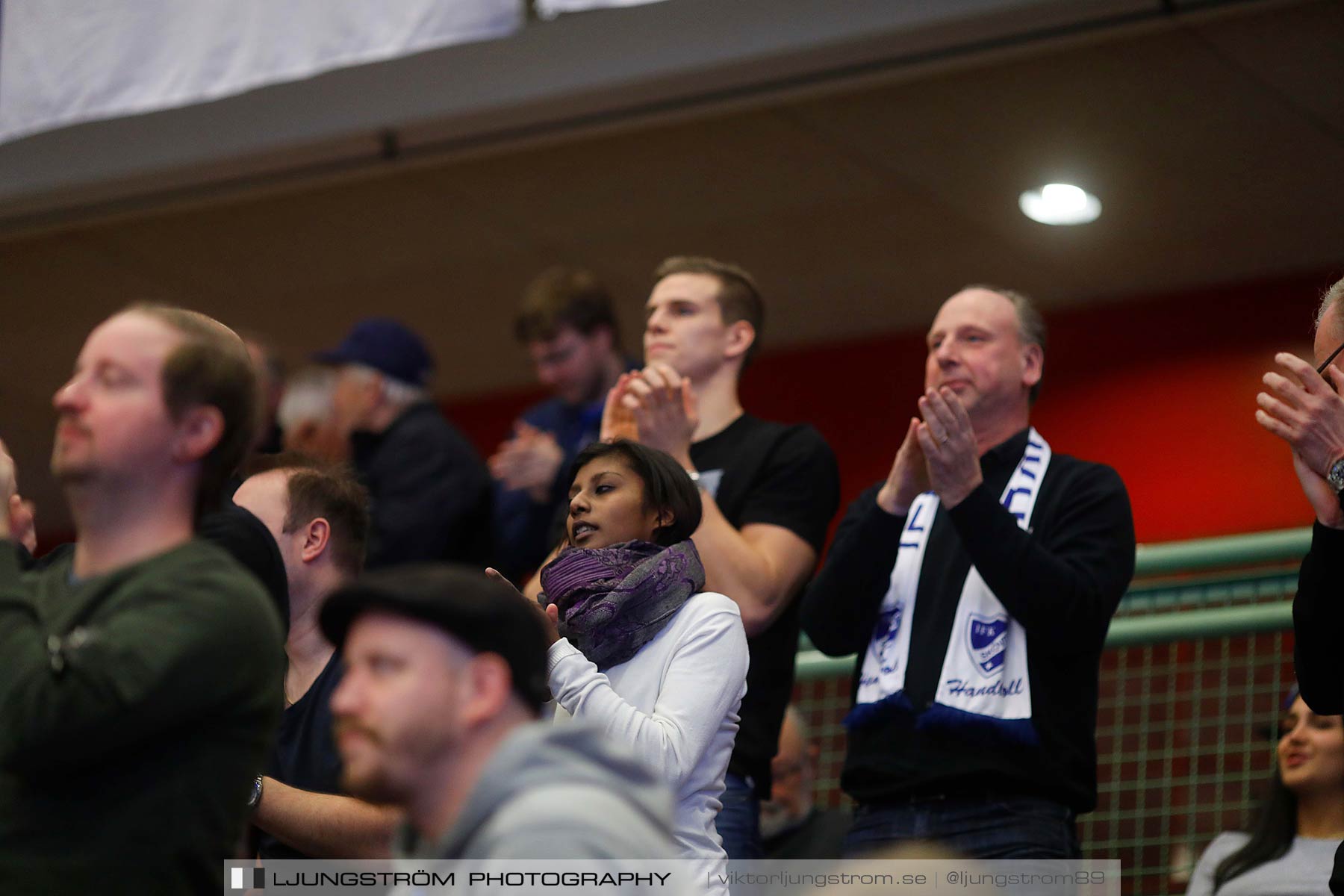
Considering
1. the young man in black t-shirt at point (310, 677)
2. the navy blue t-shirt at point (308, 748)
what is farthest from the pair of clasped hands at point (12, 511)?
the navy blue t-shirt at point (308, 748)

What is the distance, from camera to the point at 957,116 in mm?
5391

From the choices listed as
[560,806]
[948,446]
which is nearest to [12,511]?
[560,806]

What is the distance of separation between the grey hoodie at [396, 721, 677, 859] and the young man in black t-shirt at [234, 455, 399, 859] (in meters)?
1.02

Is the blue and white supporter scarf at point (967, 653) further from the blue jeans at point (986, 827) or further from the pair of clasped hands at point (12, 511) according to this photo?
the pair of clasped hands at point (12, 511)

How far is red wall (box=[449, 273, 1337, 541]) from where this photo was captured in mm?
6352

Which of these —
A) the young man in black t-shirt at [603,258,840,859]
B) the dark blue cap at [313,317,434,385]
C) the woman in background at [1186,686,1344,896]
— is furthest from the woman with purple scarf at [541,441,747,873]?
the dark blue cap at [313,317,434,385]

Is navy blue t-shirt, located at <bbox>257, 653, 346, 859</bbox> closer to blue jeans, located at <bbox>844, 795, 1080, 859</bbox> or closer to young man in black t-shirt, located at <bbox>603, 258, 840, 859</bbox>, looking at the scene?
young man in black t-shirt, located at <bbox>603, 258, 840, 859</bbox>

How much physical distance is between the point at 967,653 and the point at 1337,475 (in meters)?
0.82

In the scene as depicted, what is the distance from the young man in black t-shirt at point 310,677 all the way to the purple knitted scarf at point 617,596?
15.4 inches

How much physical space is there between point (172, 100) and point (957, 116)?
239 cm

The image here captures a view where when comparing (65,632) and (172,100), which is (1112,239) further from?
(65,632)

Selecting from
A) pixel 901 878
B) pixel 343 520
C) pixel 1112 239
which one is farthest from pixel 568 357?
pixel 901 878

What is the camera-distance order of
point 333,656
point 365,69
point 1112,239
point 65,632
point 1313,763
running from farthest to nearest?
point 1112,239 < point 365,69 < point 1313,763 < point 333,656 < point 65,632

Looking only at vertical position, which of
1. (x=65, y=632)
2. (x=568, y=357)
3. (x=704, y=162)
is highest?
(x=704, y=162)
